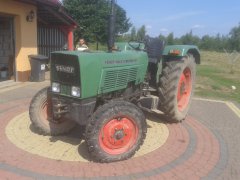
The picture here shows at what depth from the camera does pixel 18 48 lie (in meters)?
10.8

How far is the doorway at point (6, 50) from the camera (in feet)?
35.7

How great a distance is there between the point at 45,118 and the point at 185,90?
11.0 feet

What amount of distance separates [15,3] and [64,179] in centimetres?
778

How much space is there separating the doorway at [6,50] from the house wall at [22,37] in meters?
0.20

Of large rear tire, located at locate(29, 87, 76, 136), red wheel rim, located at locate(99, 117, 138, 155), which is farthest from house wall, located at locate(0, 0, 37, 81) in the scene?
red wheel rim, located at locate(99, 117, 138, 155)

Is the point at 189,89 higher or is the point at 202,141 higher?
the point at 189,89

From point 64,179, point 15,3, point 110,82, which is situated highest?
point 15,3

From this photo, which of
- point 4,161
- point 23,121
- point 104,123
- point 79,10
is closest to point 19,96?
point 23,121

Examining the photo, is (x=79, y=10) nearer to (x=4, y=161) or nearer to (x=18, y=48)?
(x=18, y=48)

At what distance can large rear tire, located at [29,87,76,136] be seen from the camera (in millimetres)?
5426

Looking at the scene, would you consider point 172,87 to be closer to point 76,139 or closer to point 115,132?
point 115,132

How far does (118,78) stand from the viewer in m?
5.12

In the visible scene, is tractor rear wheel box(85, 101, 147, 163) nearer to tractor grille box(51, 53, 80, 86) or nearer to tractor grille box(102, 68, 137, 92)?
tractor grille box(102, 68, 137, 92)

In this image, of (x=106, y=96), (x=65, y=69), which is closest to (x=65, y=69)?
(x=65, y=69)
